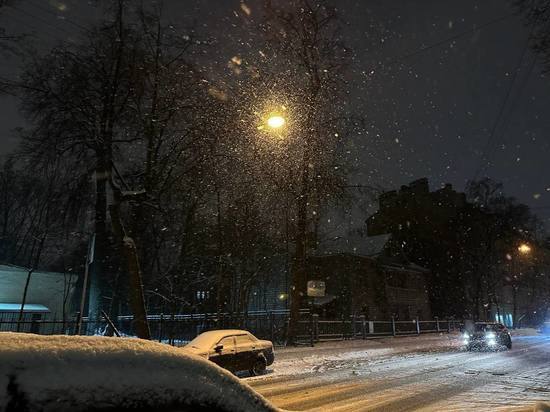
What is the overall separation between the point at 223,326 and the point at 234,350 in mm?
9684

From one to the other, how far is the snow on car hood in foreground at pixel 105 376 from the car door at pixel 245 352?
12031 mm

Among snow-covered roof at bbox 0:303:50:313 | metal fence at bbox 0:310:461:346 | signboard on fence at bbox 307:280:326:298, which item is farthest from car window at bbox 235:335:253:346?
snow-covered roof at bbox 0:303:50:313

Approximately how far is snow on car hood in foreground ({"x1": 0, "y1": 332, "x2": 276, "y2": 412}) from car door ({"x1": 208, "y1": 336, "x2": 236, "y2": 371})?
1140 centimetres

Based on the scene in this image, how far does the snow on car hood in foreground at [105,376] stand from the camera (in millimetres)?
1722

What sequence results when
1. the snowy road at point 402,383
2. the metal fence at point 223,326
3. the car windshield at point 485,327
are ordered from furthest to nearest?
1. the car windshield at point 485,327
2. the metal fence at point 223,326
3. the snowy road at point 402,383

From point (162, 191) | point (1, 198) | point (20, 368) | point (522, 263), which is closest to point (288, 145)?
point (162, 191)

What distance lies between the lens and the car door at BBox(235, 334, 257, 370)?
45.5 ft

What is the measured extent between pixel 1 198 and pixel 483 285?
53267 millimetres

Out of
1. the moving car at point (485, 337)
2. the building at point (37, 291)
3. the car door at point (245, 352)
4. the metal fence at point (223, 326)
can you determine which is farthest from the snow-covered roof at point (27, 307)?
the moving car at point (485, 337)

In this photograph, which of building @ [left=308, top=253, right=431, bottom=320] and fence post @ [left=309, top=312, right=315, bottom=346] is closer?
fence post @ [left=309, top=312, right=315, bottom=346]

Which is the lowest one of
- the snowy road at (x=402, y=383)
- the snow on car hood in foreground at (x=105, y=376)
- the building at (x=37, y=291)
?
the snowy road at (x=402, y=383)

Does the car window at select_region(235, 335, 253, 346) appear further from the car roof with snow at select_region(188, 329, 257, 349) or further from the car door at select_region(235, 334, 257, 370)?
the car roof with snow at select_region(188, 329, 257, 349)

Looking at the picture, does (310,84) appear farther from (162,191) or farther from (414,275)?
(414,275)

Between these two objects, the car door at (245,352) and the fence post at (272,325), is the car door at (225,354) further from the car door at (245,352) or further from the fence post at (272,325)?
the fence post at (272,325)
